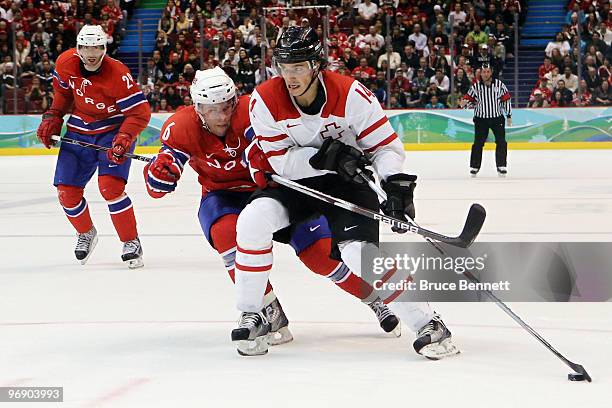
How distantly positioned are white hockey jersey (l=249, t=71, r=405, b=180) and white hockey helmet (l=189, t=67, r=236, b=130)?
0.82 ft

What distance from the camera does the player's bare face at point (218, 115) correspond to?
347 cm

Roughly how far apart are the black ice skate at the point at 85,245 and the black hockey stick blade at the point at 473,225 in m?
2.70

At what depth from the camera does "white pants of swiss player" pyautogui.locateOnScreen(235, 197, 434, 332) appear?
9.95ft

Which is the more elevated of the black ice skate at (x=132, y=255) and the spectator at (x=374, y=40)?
the spectator at (x=374, y=40)

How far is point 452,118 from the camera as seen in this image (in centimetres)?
1289

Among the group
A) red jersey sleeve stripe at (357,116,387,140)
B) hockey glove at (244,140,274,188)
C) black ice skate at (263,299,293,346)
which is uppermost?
red jersey sleeve stripe at (357,116,387,140)

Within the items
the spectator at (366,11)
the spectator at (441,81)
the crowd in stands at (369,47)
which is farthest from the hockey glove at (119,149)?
the spectator at (366,11)

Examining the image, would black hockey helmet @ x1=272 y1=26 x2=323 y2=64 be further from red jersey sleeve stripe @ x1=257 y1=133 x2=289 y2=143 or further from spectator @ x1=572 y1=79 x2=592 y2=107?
spectator @ x1=572 y1=79 x2=592 y2=107

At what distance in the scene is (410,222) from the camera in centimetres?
309

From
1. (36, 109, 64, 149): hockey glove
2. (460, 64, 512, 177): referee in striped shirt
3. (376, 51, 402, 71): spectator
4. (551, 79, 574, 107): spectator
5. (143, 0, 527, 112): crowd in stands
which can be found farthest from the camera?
(376, 51, 402, 71): spectator

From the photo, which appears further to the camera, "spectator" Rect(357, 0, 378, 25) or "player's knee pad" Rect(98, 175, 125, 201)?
"spectator" Rect(357, 0, 378, 25)

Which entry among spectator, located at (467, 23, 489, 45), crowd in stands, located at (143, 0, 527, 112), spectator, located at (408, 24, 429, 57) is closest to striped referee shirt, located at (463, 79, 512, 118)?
crowd in stands, located at (143, 0, 527, 112)

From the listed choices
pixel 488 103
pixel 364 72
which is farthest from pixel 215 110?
pixel 364 72

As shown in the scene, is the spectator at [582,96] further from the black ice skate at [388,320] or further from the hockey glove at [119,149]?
the black ice skate at [388,320]
